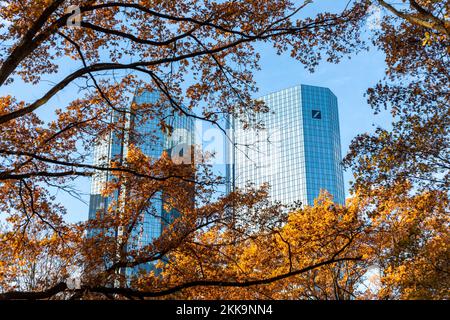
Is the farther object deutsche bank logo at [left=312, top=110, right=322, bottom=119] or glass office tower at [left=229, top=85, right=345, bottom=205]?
deutsche bank logo at [left=312, top=110, right=322, bottom=119]

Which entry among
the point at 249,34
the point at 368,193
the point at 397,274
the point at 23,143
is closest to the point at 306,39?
the point at 249,34

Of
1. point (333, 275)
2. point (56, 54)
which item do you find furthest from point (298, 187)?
point (56, 54)

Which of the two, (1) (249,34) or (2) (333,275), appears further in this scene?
(2) (333,275)

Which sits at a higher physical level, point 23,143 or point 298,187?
point 298,187

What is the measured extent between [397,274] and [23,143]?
11.6 metres

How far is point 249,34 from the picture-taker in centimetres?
852

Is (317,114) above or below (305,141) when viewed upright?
above

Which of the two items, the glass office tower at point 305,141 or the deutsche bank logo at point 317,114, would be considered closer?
the glass office tower at point 305,141

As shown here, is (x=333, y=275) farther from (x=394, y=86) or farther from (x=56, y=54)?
(x=56, y=54)
